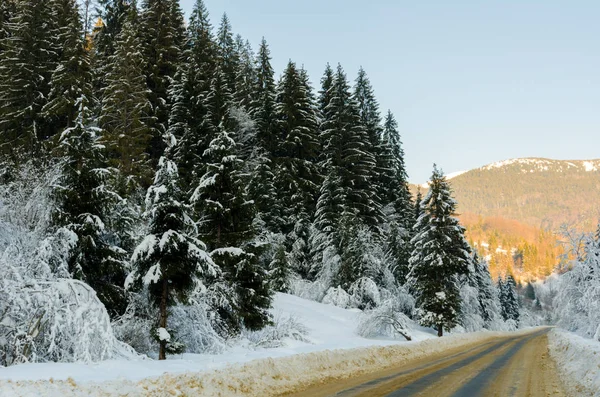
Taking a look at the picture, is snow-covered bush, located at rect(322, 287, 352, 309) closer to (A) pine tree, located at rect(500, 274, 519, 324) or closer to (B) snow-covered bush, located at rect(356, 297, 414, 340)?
(B) snow-covered bush, located at rect(356, 297, 414, 340)

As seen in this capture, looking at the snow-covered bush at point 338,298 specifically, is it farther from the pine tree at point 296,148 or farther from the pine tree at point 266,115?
the pine tree at point 266,115

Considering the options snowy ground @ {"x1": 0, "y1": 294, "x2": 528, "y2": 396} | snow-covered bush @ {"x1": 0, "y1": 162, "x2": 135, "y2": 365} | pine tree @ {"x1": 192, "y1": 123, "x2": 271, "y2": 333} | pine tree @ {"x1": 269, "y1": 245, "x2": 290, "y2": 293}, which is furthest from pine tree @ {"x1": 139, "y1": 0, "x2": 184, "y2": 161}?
snowy ground @ {"x1": 0, "y1": 294, "x2": 528, "y2": 396}

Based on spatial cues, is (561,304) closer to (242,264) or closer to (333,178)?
(333,178)

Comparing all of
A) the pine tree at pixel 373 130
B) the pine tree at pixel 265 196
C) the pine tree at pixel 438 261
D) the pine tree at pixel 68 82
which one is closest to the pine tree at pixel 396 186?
the pine tree at pixel 373 130

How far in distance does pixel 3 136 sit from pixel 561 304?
48.7m

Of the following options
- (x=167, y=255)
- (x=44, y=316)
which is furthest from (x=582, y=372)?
(x=44, y=316)

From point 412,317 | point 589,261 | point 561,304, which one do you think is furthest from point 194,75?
point 561,304

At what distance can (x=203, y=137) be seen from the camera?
36594mm

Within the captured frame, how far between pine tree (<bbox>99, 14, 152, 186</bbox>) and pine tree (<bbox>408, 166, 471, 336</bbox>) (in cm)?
2243

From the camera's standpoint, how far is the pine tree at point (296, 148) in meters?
43.4

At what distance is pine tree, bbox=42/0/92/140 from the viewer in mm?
30641

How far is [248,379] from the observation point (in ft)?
33.8

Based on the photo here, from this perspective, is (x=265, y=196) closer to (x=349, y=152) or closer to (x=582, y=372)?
(x=349, y=152)

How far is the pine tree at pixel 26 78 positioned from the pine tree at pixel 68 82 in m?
0.97
